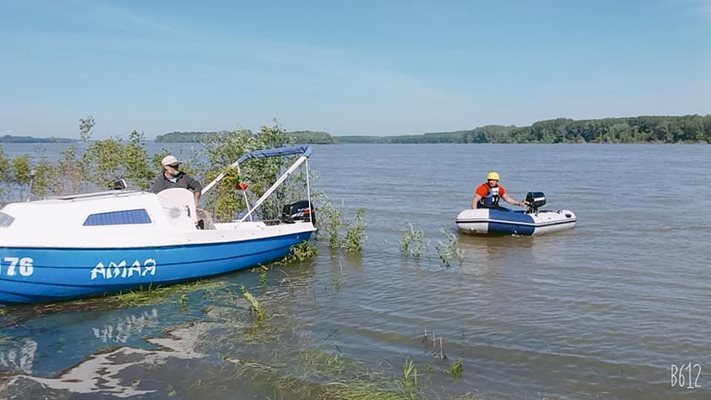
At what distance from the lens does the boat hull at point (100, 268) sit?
850 cm

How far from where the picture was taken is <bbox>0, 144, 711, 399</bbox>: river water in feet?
21.1

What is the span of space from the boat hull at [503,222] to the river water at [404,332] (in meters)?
1.35

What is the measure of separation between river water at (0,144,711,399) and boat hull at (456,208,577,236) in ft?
4.44

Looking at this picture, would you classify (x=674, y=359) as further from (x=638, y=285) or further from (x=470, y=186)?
(x=470, y=186)

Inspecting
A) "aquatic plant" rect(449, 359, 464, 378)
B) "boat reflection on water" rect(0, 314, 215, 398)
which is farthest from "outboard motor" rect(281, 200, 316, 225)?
"aquatic plant" rect(449, 359, 464, 378)

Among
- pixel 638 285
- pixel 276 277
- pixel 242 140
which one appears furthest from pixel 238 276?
pixel 638 285

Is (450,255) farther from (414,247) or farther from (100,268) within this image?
(100,268)

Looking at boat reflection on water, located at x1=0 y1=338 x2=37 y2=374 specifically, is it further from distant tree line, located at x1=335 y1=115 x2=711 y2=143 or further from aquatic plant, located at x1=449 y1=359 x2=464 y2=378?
distant tree line, located at x1=335 y1=115 x2=711 y2=143

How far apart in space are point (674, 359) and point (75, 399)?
684 centimetres

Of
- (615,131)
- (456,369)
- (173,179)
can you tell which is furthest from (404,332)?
(615,131)

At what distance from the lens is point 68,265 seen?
877 centimetres

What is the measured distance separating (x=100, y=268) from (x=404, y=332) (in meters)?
4.79

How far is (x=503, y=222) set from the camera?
51.5 feet

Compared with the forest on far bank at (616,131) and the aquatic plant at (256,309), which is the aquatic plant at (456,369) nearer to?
the aquatic plant at (256,309)
